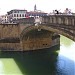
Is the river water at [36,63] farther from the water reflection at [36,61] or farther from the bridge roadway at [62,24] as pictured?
the bridge roadway at [62,24]

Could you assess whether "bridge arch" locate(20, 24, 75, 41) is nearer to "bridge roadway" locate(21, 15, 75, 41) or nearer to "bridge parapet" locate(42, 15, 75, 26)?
"bridge roadway" locate(21, 15, 75, 41)

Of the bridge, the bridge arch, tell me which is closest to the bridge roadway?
the bridge arch

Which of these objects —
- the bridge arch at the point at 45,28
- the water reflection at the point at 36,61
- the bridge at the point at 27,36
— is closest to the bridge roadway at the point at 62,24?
the bridge arch at the point at 45,28

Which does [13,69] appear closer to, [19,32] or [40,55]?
[40,55]

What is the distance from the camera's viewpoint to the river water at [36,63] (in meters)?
28.0

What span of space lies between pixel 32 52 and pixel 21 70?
41.9ft

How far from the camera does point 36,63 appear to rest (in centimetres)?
3259

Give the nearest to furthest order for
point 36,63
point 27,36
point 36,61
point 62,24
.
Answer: point 62,24
point 36,63
point 36,61
point 27,36

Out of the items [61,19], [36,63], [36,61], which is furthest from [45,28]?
[36,61]

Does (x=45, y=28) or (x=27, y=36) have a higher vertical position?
(x=45, y=28)

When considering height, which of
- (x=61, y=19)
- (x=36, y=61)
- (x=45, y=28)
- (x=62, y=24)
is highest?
(x=61, y=19)

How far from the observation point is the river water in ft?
91.8

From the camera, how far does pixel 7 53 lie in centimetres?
4009

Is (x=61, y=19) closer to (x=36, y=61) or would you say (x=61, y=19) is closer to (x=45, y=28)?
(x=45, y=28)
